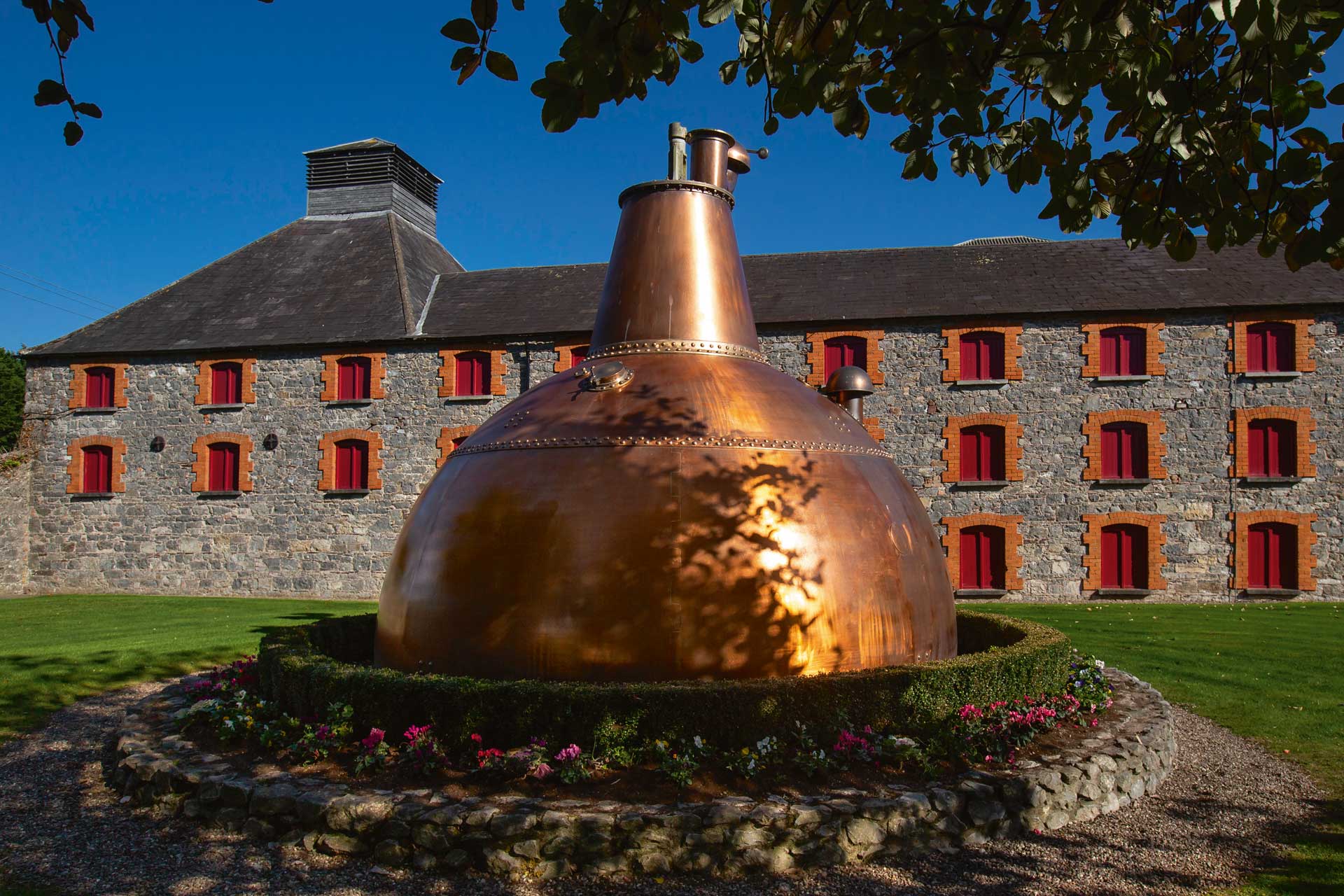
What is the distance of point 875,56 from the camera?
4.73m

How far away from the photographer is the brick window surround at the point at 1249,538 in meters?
22.9

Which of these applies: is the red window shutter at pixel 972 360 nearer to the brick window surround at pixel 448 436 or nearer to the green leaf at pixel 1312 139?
the brick window surround at pixel 448 436

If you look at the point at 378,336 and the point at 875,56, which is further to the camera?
the point at 378,336

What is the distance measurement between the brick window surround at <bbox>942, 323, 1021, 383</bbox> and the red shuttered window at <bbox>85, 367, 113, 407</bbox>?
25.0m

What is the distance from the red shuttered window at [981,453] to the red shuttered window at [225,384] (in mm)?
21278

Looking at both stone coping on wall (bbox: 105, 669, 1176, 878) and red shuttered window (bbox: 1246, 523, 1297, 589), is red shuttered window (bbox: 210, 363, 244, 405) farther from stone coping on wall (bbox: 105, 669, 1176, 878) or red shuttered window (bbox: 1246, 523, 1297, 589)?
red shuttered window (bbox: 1246, 523, 1297, 589)

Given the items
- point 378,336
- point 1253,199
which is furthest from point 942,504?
point 1253,199

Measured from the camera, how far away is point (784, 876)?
568 cm

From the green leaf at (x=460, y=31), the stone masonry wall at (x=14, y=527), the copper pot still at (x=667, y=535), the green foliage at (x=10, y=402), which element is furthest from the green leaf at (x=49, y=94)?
the green foliage at (x=10, y=402)

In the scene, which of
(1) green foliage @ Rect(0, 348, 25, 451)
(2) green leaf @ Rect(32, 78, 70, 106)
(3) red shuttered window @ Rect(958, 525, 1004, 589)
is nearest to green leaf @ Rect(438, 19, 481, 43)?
(2) green leaf @ Rect(32, 78, 70, 106)

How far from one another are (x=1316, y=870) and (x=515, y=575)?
228 inches

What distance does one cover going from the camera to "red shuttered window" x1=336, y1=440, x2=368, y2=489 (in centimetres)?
2648

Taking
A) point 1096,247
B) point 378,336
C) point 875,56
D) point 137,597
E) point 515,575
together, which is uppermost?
point 1096,247

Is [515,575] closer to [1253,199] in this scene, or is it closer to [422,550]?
[422,550]
